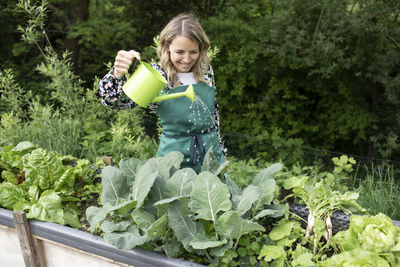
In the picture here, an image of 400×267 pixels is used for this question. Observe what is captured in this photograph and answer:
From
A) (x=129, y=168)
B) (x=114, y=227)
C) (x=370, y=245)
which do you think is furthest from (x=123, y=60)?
(x=370, y=245)

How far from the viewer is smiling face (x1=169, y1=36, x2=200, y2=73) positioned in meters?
1.63

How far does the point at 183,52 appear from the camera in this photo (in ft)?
5.45

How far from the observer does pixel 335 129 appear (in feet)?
20.3

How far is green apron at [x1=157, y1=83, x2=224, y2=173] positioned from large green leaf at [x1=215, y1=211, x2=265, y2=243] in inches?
25.8

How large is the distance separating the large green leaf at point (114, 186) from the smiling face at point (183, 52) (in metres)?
0.61

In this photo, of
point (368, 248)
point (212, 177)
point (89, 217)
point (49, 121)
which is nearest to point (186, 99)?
point (212, 177)

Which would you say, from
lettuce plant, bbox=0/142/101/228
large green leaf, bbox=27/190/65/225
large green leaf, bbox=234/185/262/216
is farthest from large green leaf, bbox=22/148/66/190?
large green leaf, bbox=234/185/262/216

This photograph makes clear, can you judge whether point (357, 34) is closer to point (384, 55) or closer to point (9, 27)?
point (384, 55)

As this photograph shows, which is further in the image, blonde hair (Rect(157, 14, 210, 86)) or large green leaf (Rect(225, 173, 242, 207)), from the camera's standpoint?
blonde hair (Rect(157, 14, 210, 86))

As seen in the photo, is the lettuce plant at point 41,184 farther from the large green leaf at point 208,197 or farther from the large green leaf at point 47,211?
the large green leaf at point 208,197

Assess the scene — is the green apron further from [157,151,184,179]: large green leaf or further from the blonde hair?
[157,151,184,179]: large green leaf

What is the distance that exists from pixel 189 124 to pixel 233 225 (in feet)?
2.41

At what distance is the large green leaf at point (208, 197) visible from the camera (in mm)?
1250

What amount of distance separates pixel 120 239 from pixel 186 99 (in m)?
0.80
